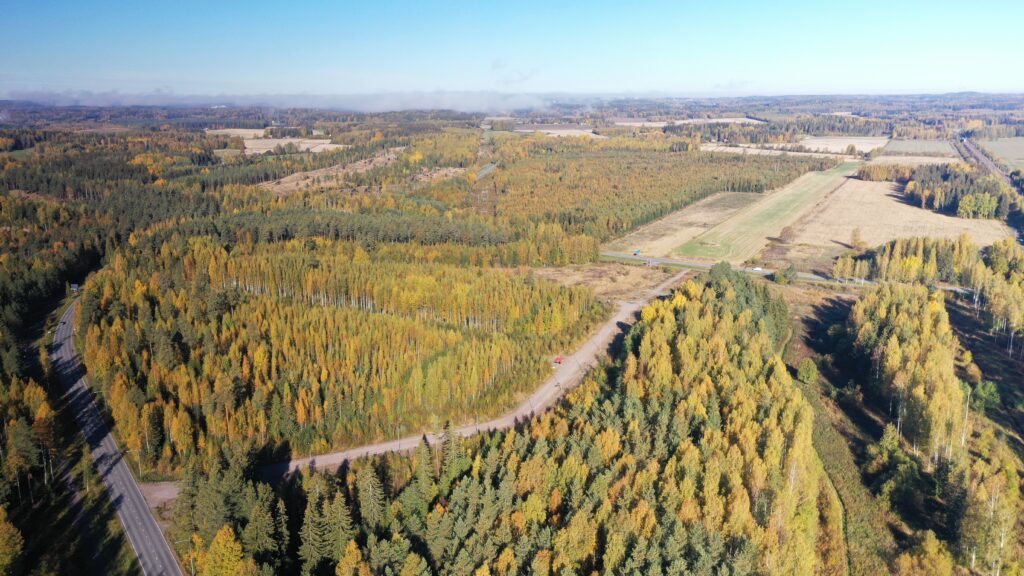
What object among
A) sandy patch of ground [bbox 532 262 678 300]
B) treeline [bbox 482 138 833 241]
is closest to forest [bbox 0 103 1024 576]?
sandy patch of ground [bbox 532 262 678 300]

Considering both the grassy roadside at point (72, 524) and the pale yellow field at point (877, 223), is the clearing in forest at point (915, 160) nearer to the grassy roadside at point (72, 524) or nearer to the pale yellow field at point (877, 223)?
the pale yellow field at point (877, 223)

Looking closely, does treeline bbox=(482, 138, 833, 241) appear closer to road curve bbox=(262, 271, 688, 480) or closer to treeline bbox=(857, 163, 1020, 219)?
treeline bbox=(857, 163, 1020, 219)

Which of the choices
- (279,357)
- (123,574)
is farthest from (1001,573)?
(279,357)

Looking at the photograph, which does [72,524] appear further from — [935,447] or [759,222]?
[759,222]

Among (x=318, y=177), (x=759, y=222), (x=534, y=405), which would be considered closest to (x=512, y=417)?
(x=534, y=405)

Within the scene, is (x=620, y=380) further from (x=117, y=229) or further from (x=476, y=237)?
(x=117, y=229)

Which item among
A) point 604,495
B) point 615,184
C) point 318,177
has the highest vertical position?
point 318,177
